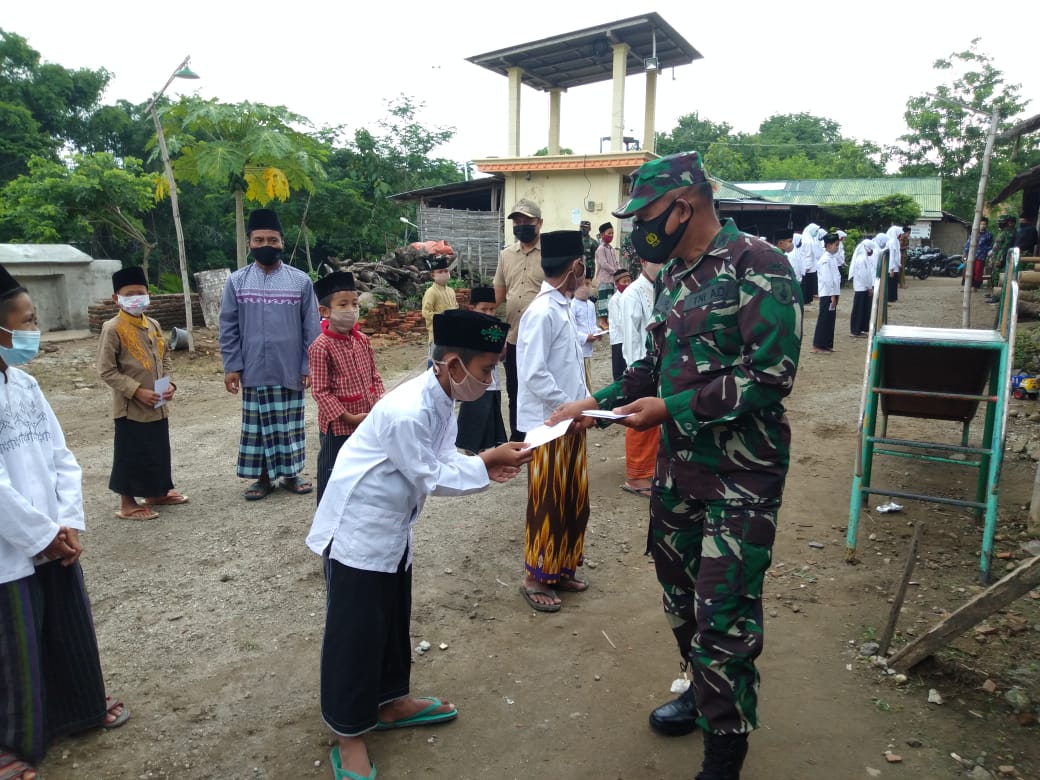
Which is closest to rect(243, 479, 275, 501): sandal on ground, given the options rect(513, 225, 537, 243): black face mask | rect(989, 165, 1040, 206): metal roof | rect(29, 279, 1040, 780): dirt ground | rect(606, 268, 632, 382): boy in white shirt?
rect(29, 279, 1040, 780): dirt ground

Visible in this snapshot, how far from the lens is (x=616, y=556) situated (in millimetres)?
4641

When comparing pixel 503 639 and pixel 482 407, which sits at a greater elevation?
pixel 482 407

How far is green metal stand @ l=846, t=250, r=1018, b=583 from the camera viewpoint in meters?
4.12

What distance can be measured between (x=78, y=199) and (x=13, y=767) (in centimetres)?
1513

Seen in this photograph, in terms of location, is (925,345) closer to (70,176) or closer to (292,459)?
(292,459)

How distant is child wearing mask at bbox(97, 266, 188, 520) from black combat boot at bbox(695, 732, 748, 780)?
4.37 m

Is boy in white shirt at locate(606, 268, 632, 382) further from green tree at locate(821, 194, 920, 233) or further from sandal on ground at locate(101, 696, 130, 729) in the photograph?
green tree at locate(821, 194, 920, 233)

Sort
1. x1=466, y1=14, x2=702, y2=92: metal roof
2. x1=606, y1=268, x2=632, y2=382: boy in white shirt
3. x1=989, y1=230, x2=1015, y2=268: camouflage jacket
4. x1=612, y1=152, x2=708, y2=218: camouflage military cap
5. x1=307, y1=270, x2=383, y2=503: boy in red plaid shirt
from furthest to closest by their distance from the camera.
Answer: x1=466, y1=14, x2=702, y2=92: metal roof
x1=989, y1=230, x2=1015, y2=268: camouflage jacket
x1=606, y1=268, x2=632, y2=382: boy in white shirt
x1=307, y1=270, x2=383, y2=503: boy in red plaid shirt
x1=612, y1=152, x2=708, y2=218: camouflage military cap

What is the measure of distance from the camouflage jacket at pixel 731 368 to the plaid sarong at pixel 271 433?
3.79m

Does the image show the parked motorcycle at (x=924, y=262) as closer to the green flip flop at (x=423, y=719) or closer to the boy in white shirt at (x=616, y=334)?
the boy in white shirt at (x=616, y=334)

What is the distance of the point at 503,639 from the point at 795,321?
7.05 ft

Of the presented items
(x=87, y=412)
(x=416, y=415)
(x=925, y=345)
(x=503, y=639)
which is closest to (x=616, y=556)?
(x=503, y=639)

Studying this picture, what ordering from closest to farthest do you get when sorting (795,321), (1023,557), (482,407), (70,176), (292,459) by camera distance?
(795,321) < (1023,557) < (292,459) < (482,407) < (70,176)

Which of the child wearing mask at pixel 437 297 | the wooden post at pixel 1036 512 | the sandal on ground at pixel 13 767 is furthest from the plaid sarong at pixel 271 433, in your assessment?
the wooden post at pixel 1036 512
